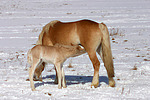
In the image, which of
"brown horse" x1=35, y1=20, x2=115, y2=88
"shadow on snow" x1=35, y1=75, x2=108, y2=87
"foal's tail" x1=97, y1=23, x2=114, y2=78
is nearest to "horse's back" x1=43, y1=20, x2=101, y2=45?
"brown horse" x1=35, y1=20, x2=115, y2=88

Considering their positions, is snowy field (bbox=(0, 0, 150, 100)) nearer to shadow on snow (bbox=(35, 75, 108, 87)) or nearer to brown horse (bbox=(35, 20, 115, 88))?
shadow on snow (bbox=(35, 75, 108, 87))

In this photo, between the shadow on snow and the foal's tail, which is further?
the shadow on snow

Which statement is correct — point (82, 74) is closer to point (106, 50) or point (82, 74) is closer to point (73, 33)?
point (106, 50)

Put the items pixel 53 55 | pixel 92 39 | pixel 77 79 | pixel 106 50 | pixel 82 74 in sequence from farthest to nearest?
pixel 82 74 < pixel 77 79 < pixel 106 50 < pixel 92 39 < pixel 53 55

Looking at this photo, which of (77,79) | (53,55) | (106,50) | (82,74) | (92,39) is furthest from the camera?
(82,74)

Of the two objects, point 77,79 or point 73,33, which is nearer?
point 73,33

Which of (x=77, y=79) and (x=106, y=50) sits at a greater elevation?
(x=106, y=50)

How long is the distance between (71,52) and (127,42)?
995 cm

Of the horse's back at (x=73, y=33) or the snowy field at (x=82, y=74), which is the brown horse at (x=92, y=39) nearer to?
the horse's back at (x=73, y=33)

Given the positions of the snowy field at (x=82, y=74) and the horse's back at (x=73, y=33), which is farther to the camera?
the horse's back at (x=73, y=33)

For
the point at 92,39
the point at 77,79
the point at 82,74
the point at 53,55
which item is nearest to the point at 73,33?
the point at 92,39

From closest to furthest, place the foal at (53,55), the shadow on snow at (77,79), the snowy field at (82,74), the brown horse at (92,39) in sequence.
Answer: the snowy field at (82,74) < the foal at (53,55) < the brown horse at (92,39) < the shadow on snow at (77,79)

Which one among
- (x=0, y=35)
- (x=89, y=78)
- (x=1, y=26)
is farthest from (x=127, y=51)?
(x=1, y=26)

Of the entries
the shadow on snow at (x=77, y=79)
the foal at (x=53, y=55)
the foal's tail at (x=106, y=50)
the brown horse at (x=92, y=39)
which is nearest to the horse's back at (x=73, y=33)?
the brown horse at (x=92, y=39)
